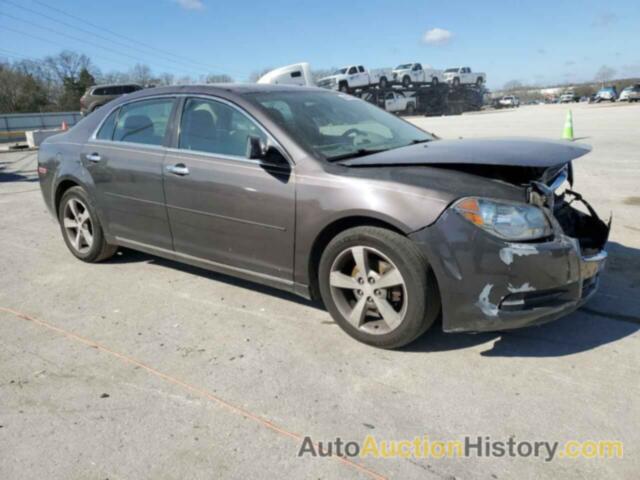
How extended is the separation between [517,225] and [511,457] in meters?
1.20

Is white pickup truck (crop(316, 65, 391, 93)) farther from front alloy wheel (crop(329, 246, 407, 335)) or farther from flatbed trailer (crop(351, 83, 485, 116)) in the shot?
front alloy wheel (crop(329, 246, 407, 335))

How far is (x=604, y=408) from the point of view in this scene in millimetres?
2666

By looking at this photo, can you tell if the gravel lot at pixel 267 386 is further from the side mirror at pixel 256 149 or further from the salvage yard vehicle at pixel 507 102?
the salvage yard vehicle at pixel 507 102

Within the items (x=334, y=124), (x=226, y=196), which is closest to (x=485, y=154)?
(x=334, y=124)

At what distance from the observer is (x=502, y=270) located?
290 cm

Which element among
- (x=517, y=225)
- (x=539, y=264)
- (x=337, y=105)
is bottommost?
(x=539, y=264)

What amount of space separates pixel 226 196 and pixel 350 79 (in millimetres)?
34534

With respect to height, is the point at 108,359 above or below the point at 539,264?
below

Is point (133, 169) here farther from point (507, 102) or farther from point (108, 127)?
point (507, 102)

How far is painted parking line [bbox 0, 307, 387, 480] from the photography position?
7.74 feet

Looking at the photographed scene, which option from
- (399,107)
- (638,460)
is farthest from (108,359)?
(399,107)

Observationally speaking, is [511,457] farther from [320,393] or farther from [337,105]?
[337,105]

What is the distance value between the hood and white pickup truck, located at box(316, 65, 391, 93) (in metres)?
33.1

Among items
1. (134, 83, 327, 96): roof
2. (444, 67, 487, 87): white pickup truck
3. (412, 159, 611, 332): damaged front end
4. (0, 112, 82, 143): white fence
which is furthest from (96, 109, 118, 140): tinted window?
(444, 67, 487, 87): white pickup truck
